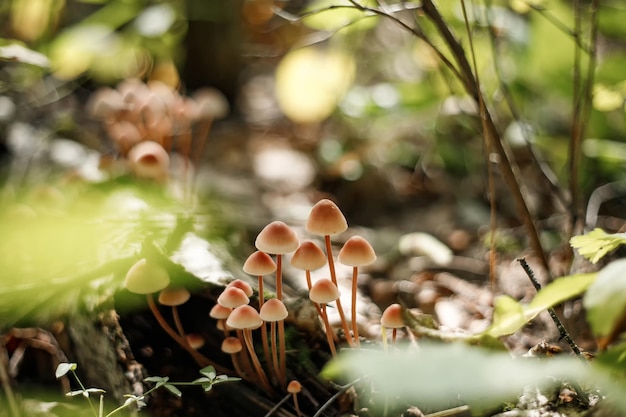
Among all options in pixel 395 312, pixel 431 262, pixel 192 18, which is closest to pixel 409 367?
pixel 395 312

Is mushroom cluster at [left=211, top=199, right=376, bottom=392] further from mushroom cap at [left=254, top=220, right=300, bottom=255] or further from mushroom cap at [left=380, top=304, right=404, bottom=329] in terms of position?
mushroom cap at [left=380, top=304, right=404, bottom=329]

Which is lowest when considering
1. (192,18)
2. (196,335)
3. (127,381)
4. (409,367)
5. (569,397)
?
(127,381)

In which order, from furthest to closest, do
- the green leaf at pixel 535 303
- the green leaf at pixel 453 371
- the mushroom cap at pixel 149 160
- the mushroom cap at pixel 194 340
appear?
the mushroom cap at pixel 149 160 < the mushroom cap at pixel 194 340 < the green leaf at pixel 535 303 < the green leaf at pixel 453 371

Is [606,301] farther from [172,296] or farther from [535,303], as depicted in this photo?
[172,296]

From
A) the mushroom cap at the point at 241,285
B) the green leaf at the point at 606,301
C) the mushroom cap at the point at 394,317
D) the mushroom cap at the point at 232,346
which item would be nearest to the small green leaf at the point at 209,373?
the mushroom cap at the point at 232,346

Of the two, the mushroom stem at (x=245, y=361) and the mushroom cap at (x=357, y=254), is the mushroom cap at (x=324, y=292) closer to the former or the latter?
the mushroom cap at (x=357, y=254)

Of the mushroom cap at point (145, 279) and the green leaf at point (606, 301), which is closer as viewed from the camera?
the green leaf at point (606, 301)

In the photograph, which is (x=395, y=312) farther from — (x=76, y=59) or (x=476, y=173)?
(x=76, y=59)
